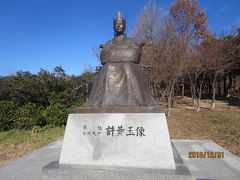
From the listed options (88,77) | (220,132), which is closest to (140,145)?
(220,132)

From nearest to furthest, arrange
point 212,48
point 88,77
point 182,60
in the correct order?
point 88,77 → point 182,60 → point 212,48

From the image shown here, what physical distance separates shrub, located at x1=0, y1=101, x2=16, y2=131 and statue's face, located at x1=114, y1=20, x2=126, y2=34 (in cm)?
681

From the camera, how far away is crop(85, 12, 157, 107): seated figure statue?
411 centimetres

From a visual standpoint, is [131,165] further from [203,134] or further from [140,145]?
[203,134]

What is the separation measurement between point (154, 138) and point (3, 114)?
7577 millimetres

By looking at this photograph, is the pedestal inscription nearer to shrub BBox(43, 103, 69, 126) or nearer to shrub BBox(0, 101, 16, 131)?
shrub BBox(43, 103, 69, 126)

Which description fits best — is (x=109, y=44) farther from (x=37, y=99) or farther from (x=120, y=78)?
(x=37, y=99)

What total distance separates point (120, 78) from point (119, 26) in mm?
867

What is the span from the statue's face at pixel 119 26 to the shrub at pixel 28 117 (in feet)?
20.7

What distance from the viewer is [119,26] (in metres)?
4.39

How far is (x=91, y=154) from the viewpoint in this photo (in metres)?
3.82
